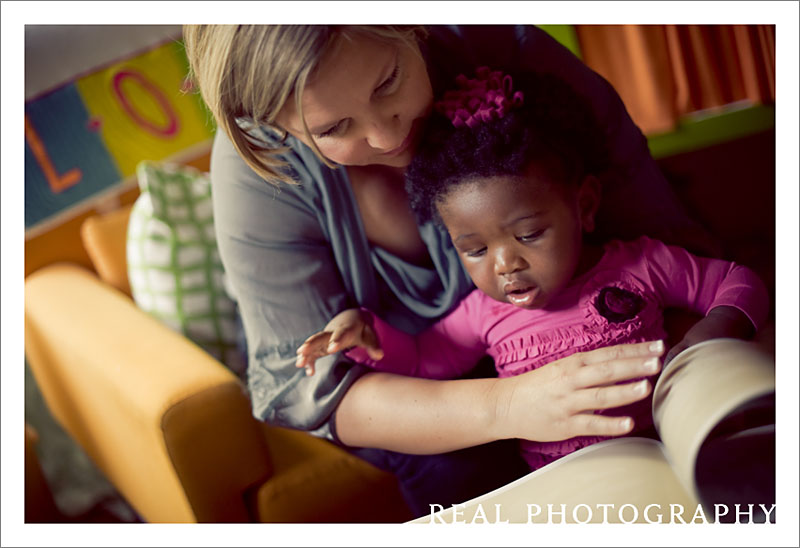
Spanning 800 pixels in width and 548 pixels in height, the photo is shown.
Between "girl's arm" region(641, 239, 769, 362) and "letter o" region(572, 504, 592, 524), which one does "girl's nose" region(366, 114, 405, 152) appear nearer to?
"girl's arm" region(641, 239, 769, 362)

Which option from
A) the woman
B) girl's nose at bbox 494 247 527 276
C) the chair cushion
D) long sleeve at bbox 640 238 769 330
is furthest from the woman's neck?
the chair cushion

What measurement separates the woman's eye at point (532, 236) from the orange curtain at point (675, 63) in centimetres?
21

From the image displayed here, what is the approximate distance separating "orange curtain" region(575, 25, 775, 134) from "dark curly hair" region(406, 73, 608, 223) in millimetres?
88

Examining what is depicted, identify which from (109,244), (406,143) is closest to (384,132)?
(406,143)

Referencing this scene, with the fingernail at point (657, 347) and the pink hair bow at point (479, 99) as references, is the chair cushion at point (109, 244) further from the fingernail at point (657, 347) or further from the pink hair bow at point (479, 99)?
the fingernail at point (657, 347)

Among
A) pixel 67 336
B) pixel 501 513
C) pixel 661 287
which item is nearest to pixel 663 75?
pixel 661 287

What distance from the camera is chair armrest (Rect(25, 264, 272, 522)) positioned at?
2.98 feet

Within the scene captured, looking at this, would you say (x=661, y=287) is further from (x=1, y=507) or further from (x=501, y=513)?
(x=1, y=507)

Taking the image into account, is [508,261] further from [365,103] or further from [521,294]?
[365,103]

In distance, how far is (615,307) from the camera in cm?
79

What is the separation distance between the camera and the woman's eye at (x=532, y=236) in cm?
77

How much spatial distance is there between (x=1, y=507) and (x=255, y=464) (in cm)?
31

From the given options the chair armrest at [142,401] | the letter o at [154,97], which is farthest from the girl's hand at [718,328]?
the letter o at [154,97]

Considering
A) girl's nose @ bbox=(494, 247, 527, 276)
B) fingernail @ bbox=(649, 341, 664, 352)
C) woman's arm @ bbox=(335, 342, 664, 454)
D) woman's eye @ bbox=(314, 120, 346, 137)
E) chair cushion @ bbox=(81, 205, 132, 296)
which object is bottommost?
woman's arm @ bbox=(335, 342, 664, 454)
